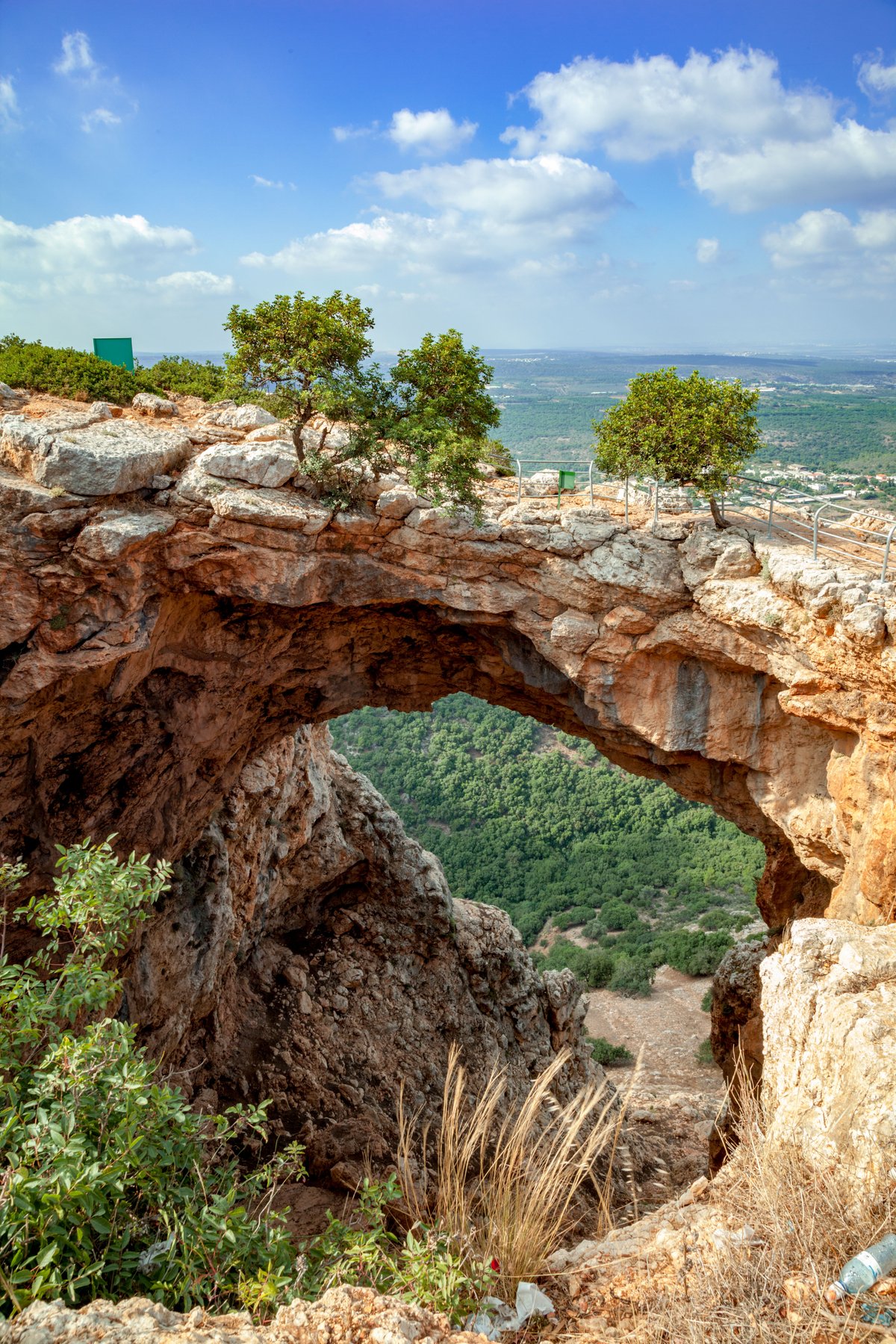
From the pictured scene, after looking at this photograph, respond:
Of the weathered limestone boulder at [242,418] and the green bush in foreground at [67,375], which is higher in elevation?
the green bush in foreground at [67,375]

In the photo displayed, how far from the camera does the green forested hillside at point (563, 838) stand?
43.8m

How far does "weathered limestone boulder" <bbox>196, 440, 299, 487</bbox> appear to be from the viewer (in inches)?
533

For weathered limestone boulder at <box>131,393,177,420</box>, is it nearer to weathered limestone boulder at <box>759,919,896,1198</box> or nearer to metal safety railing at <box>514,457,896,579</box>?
metal safety railing at <box>514,457,896,579</box>

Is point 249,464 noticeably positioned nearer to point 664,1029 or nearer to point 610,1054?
point 610,1054

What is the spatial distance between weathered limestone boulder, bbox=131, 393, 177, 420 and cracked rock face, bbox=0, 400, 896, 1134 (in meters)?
0.27

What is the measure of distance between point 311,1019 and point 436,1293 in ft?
47.6

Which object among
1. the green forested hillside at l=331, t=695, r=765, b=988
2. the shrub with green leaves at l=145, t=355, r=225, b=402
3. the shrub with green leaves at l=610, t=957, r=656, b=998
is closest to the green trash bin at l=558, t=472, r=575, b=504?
the shrub with green leaves at l=145, t=355, r=225, b=402

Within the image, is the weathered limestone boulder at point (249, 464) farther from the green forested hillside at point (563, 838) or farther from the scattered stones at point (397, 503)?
the green forested hillside at point (563, 838)

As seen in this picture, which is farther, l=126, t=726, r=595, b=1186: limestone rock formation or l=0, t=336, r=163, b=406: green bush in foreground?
l=126, t=726, r=595, b=1186: limestone rock formation

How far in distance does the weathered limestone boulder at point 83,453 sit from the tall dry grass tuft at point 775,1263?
12098 millimetres

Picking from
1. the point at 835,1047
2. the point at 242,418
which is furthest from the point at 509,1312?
the point at 242,418

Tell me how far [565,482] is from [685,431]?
138 inches

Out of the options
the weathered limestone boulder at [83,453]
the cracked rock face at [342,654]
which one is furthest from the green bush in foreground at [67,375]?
the weathered limestone boulder at [83,453]

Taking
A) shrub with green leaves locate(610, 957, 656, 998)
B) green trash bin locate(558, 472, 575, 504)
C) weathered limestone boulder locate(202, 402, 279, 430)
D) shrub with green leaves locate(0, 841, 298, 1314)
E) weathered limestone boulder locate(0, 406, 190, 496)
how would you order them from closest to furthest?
1. shrub with green leaves locate(0, 841, 298, 1314)
2. weathered limestone boulder locate(0, 406, 190, 496)
3. weathered limestone boulder locate(202, 402, 279, 430)
4. green trash bin locate(558, 472, 575, 504)
5. shrub with green leaves locate(610, 957, 656, 998)
